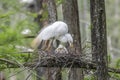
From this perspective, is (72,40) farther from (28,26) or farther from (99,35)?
(28,26)

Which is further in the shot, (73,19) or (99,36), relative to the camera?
(73,19)

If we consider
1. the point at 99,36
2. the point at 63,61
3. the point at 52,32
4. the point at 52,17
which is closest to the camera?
the point at 99,36

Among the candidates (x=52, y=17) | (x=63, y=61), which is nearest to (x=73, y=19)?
(x=52, y=17)

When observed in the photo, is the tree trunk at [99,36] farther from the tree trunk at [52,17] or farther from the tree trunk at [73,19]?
the tree trunk at [52,17]

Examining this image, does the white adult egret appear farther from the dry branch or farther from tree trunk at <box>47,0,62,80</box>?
the dry branch

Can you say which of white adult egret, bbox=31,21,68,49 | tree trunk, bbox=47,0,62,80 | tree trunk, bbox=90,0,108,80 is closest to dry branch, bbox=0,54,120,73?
tree trunk, bbox=90,0,108,80

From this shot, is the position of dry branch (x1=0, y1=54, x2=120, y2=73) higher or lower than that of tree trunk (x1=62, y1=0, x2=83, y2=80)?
lower

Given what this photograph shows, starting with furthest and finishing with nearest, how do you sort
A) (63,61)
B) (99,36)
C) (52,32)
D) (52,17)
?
(52,17) → (52,32) → (63,61) → (99,36)

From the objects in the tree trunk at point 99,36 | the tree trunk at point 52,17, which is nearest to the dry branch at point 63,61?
the tree trunk at point 99,36

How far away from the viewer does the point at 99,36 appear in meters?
4.76

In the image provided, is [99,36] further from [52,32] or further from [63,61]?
[52,32]

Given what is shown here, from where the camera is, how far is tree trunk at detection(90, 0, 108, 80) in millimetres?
4711

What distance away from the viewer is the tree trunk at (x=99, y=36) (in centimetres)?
471

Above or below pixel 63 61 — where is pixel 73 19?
above
